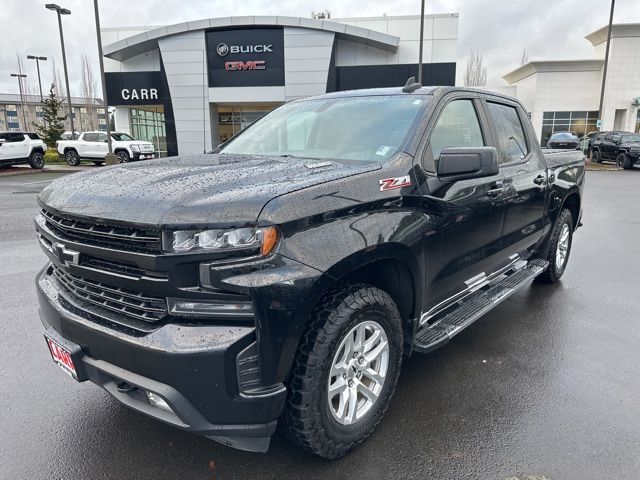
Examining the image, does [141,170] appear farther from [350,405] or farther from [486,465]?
[486,465]

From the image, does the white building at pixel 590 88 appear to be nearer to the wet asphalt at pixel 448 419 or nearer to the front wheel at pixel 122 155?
the front wheel at pixel 122 155

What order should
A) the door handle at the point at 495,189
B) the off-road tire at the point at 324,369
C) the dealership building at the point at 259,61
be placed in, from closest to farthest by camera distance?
1. the off-road tire at the point at 324,369
2. the door handle at the point at 495,189
3. the dealership building at the point at 259,61

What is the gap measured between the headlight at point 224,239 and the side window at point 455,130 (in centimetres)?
131

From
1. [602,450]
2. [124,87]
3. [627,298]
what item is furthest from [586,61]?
[602,450]

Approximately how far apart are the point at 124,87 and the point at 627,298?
30.9 metres

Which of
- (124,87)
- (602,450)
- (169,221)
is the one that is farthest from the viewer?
(124,87)

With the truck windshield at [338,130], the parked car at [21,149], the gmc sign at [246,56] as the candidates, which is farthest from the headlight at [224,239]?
the gmc sign at [246,56]

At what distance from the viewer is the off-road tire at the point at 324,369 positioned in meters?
2.12

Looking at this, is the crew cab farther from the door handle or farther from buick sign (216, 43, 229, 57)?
the door handle

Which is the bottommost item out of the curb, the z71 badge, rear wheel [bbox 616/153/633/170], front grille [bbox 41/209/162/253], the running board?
the curb

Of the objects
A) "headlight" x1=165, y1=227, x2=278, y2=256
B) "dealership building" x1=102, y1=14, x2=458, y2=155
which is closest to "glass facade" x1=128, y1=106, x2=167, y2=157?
"dealership building" x1=102, y1=14, x2=458, y2=155

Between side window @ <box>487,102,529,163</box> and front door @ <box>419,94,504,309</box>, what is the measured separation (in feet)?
0.88

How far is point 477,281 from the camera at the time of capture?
3582mm

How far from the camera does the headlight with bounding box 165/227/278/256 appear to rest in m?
1.91
